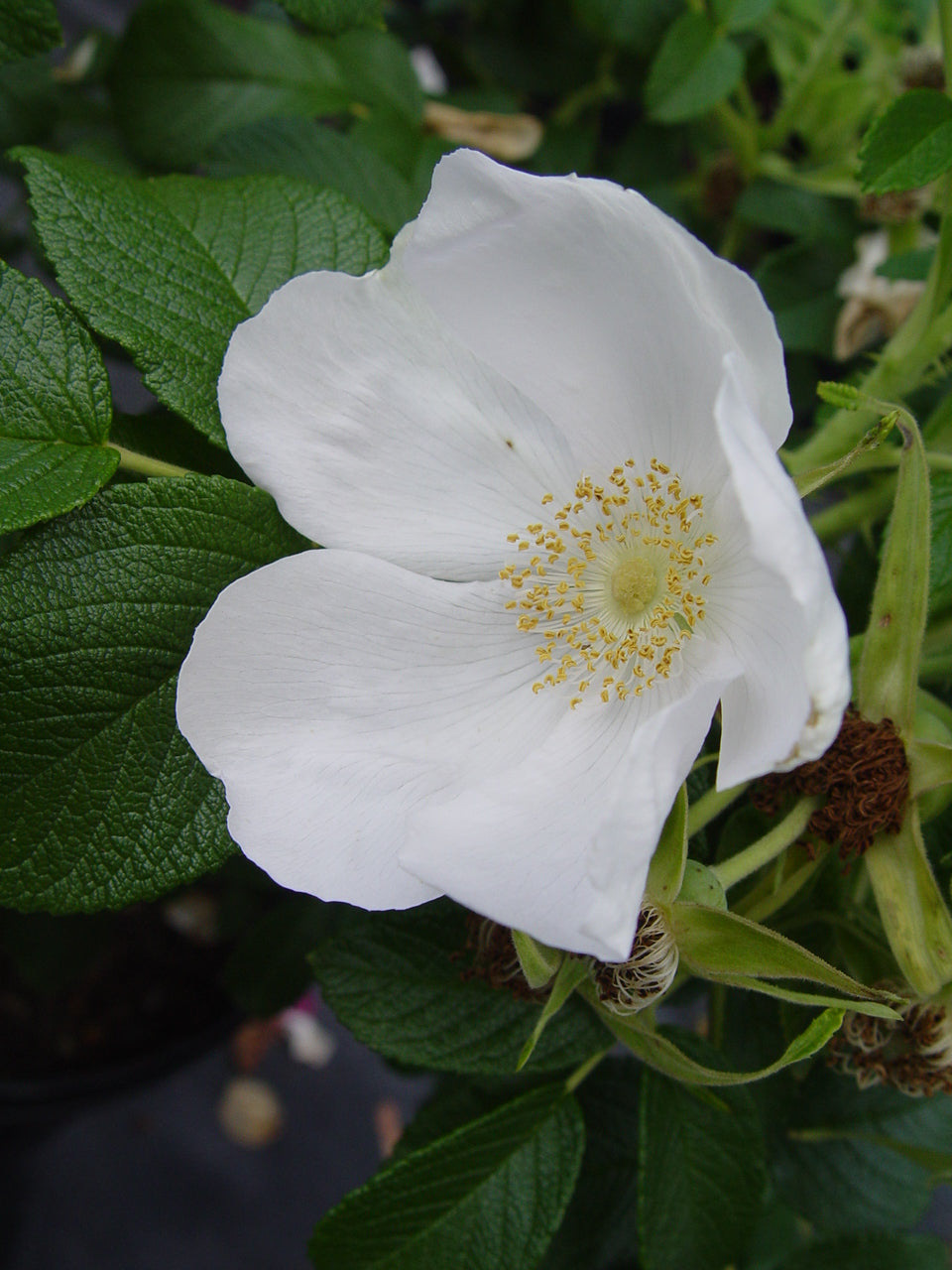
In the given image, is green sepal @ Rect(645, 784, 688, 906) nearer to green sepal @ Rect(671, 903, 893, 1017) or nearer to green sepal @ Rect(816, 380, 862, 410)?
green sepal @ Rect(671, 903, 893, 1017)

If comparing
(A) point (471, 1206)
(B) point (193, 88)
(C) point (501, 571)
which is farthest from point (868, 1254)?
(B) point (193, 88)

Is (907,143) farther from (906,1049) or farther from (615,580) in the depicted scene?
(906,1049)

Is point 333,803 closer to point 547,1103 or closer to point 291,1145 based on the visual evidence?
point 547,1103

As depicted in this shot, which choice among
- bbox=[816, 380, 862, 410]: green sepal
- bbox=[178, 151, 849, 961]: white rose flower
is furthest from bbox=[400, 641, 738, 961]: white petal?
bbox=[816, 380, 862, 410]: green sepal

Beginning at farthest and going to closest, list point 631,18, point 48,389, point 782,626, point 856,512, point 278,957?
point 278,957 → point 631,18 → point 856,512 → point 48,389 → point 782,626

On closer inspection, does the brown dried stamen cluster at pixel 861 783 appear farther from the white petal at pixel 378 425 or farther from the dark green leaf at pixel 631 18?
the dark green leaf at pixel 631 18

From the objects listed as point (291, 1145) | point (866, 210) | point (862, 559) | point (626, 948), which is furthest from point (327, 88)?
point (291, 1145)
